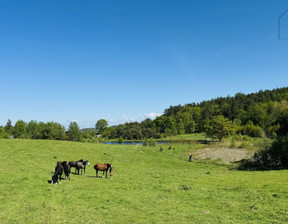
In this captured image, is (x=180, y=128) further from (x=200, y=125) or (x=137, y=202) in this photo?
(x=137, y=202)

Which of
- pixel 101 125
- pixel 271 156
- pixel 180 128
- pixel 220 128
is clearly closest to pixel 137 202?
pixel 271 156

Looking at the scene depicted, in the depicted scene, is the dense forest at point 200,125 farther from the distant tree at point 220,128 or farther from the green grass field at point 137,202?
the green grass field at point 137,202

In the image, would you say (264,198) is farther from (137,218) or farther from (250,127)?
(250,127)

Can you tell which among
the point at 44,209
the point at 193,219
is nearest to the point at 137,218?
the point at 193,219

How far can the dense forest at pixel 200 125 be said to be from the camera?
85.1 m

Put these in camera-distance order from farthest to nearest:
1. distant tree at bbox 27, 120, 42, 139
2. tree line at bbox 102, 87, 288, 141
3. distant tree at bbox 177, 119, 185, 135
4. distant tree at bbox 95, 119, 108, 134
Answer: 1. distant tree at bbox 95, 119, 108, 134
2. distant tree at bbox 177, 119, 185, 135
3. tree line at bbox 102, 87, 288, 141
4. distant tree at bbox 27, 120, 42, 139

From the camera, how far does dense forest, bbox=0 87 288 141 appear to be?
8506 cm

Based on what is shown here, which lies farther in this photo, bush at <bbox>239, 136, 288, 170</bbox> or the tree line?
the tree line

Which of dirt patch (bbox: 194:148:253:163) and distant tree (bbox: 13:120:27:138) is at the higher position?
distant tree (bbox: 13:120:27:138)

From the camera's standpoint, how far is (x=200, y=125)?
140875mm

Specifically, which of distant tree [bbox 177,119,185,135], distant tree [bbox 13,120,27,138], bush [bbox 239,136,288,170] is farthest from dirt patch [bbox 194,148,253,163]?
distant tree [bbox 13,120,27,138]

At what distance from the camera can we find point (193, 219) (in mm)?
9398

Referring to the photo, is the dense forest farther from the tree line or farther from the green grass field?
the green grass field

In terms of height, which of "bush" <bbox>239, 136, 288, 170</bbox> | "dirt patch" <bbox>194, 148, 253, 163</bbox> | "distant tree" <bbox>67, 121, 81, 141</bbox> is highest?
"distant tree" <bbox>67, 121, 81, 141</bbox>
